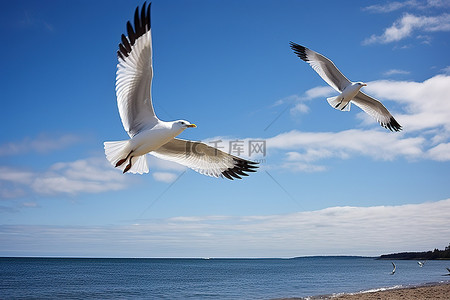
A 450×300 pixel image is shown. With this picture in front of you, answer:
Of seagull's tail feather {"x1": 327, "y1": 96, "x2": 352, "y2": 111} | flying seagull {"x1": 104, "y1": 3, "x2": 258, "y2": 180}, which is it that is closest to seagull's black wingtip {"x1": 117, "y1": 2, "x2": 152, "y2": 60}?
flying seagull {"x1": 104, "y1": 3, "x2": 258, "y2": 180}

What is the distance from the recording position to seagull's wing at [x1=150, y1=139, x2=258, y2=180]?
28.1 feet

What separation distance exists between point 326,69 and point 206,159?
20.6 ft

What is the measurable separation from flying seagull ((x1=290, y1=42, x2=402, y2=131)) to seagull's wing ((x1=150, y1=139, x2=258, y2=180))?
5.21 metres

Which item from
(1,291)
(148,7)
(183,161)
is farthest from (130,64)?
(1,291)

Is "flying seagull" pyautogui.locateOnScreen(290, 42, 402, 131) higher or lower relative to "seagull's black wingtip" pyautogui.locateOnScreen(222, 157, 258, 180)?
higher

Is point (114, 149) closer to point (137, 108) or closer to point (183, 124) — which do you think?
point (137, 108)

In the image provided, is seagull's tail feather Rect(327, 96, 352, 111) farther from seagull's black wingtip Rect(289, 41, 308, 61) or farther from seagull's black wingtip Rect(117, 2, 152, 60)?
seagull's black wingtip Rect(117, 2, 152, 60)

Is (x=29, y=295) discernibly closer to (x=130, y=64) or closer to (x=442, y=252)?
(x=130, y=64)

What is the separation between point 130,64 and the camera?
735 cm

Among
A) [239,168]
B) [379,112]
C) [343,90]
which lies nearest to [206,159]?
[239,168]

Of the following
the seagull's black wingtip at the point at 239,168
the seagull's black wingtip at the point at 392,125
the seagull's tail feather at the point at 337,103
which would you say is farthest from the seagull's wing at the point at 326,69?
the seagull's black wingtip at the point at 239,168

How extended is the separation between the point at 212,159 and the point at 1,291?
2660cm

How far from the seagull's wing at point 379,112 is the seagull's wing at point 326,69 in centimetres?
147

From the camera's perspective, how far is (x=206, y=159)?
8.75 meters
